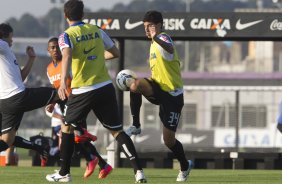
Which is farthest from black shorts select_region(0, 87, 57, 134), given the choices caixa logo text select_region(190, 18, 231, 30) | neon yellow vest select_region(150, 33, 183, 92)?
caixa logo text select_region(190, 18, 231, 30)

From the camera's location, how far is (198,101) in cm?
4625

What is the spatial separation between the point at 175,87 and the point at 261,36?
268 inches

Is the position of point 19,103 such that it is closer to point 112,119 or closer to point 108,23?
point 112,119

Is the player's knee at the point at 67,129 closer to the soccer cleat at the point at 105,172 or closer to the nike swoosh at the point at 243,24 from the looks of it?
the soccer cleat at the point at 105,172

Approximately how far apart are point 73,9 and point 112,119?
1461 mm

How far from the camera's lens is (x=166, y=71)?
50.4 ft

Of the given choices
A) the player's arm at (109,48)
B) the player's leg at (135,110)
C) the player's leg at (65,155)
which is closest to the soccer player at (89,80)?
the player's arm at (109,48)

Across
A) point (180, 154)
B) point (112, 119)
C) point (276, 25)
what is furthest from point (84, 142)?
point (276, 25)

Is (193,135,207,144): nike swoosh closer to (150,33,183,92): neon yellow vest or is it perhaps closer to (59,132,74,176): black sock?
(150,33,183,92): neon yellow vest

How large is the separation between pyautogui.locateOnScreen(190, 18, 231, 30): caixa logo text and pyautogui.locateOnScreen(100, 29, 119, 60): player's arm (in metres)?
7.27

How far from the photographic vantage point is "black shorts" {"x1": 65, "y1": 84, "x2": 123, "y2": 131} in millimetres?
14195

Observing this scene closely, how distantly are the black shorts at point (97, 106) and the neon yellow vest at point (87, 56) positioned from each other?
0.46 feet

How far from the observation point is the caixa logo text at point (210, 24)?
2189cm

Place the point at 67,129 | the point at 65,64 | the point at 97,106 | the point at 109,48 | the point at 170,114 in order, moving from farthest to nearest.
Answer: the point at 170,114
the point at 67,129
the point at 109,48
the point at 97,106
the point at 65,64
